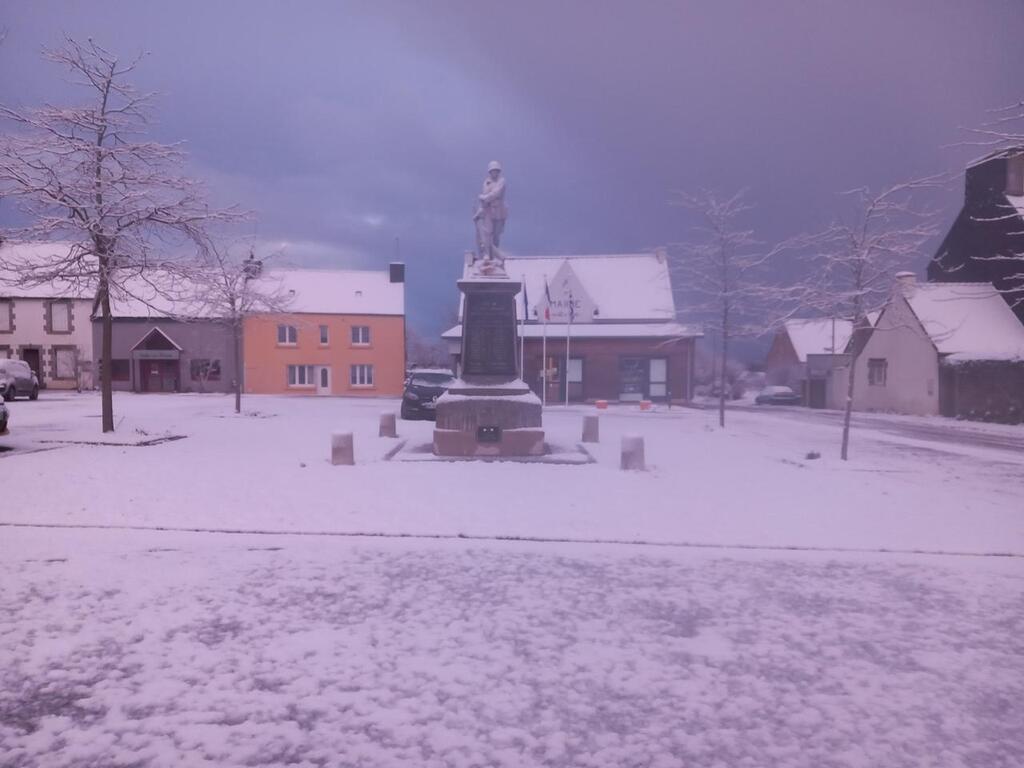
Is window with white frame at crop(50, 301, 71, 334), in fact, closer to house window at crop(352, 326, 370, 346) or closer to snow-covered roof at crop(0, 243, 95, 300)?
snow-covered roof at crop(0, 243, 95, 300)

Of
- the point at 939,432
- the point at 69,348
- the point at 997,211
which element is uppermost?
the point at 997,211

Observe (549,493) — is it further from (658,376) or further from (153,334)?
(153,334)

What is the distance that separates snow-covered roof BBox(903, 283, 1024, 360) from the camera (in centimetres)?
2742

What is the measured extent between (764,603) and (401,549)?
341cm

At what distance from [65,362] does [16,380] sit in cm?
1648

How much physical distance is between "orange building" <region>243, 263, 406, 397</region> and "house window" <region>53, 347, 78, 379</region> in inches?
465

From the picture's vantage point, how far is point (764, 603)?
5.19m

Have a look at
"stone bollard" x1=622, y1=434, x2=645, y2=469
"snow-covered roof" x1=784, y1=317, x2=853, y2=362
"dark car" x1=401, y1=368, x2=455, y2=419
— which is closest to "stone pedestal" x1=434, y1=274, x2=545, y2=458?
"stone bollard" x1=622, y1=434, x2=645, y2=469

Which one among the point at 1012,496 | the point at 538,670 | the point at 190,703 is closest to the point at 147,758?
the point at 190,703

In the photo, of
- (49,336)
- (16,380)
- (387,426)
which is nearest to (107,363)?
(387,426)

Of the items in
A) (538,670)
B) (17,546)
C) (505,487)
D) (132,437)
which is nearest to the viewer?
(538,670)

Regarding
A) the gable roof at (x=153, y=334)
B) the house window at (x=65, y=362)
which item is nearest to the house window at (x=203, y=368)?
the gable roof at (x=153, y=334)

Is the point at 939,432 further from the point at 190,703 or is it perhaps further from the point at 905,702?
the point at 190,703

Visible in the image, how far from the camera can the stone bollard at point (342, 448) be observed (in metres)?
11.3
